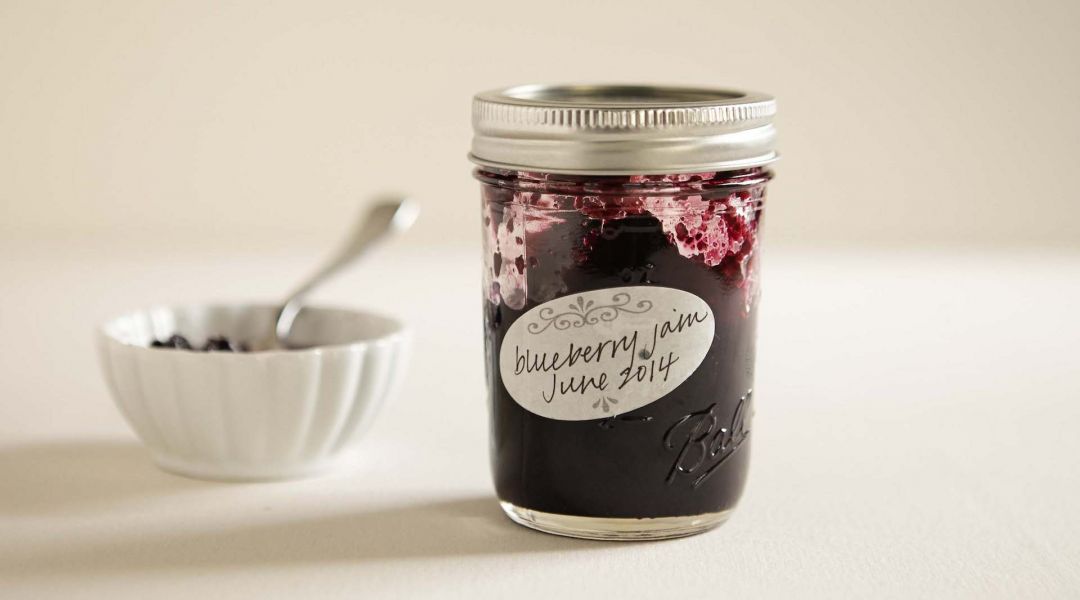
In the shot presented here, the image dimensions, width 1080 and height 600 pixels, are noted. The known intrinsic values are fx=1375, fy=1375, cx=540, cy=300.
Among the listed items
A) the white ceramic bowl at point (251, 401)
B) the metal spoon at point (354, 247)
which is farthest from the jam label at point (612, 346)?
the metal spoon at point (354, 247)

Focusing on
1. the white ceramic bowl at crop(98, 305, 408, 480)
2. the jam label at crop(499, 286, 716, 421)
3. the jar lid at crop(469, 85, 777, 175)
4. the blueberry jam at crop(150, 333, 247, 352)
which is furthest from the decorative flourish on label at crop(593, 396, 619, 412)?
the blueberry jam at crop(150, 333, 247, 352)

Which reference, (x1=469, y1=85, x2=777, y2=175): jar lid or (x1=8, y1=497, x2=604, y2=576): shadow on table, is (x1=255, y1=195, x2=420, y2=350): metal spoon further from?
(x1=469, y1=85, x2=777, y2=175): jar lid

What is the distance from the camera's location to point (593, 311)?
79cm

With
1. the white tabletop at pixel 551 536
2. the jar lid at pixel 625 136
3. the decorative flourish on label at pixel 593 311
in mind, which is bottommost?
the white tabletop at pixel 551 536

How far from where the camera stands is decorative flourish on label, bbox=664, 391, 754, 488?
2.68ft

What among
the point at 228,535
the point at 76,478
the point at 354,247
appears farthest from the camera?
the point at 354,247

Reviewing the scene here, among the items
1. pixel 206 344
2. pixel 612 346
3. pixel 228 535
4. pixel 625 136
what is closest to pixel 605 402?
pixel 612 346

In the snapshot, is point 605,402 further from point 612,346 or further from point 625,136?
point 625,136

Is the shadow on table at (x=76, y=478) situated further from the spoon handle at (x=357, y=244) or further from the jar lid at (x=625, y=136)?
the jar lid at (x=625, y=136)

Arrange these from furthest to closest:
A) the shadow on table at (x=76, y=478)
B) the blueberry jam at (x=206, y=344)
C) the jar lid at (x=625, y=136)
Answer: the blueberry jam at (x=206, y=344), the shadow on table at (x=76, y=478), the jar lid at (x=625, y=136)

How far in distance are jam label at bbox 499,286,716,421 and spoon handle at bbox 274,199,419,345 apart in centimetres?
37

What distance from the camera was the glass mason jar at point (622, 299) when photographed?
2.56 ft

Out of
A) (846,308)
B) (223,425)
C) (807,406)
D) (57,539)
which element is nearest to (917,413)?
(807,406)

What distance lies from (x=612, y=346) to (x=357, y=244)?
1.58 feet
